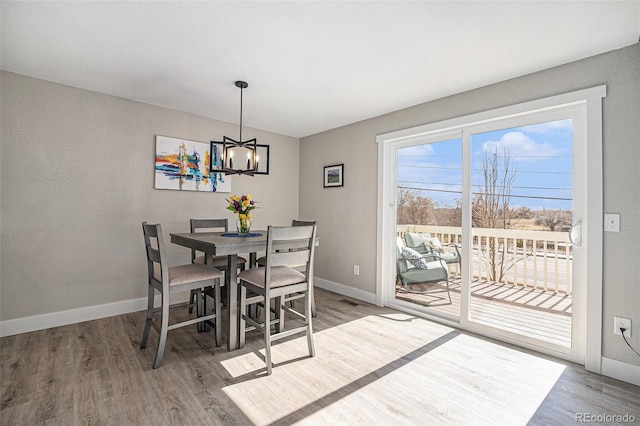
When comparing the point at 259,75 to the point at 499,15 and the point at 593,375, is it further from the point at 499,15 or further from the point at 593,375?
the point at 593,375

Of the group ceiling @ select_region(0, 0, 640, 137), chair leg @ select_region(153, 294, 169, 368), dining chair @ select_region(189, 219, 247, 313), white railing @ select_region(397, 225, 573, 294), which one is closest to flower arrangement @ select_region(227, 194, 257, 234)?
dining chair @ select_region(189, 219, 247, 313)

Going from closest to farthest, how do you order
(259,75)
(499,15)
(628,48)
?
(499,15)
(628,48)
(259,75)

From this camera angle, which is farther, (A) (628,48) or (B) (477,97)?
(B) (477,97)

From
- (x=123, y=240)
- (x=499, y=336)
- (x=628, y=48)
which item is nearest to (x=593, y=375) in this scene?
(x=499, y=336)

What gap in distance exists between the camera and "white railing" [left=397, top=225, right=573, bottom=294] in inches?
96.7

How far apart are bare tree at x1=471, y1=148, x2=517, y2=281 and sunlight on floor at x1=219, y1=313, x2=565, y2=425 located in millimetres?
751

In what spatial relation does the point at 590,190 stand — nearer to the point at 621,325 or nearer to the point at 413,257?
the point at 621,325

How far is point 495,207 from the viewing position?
2797 mm

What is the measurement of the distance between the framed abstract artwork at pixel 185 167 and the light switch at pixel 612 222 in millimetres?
3506

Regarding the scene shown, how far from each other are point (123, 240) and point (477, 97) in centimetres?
397

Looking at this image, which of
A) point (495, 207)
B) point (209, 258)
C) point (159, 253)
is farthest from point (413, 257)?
point (159, 253)

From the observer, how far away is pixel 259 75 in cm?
264

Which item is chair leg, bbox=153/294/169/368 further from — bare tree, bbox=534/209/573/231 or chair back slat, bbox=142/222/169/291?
bare tree, bbox=534/209/573/231

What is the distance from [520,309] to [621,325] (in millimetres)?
697
